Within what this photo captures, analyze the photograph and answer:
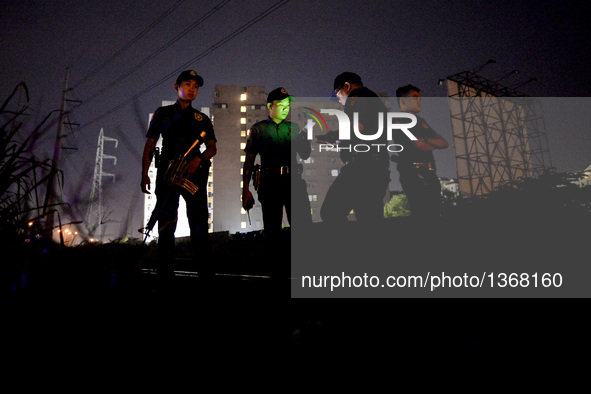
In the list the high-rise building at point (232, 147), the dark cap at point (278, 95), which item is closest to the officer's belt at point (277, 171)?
the dark cap at point (278, 95)

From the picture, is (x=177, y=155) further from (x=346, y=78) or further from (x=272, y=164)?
(x=346, y=78)

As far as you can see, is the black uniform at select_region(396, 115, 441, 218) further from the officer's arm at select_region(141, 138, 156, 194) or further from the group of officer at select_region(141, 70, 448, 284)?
the officer's arm at select_region(141, 138, 156, 194)

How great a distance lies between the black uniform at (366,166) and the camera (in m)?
4.44

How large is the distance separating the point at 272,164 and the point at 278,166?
Answer: 8 centimetres

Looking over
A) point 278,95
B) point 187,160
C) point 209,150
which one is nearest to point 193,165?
point 187,160

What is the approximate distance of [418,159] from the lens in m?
5.27

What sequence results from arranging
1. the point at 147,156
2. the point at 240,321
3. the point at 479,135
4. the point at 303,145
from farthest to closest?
1. the point at 479,135
2. the point at 303,145
3. the point at 147,156
4. the point at 240,321

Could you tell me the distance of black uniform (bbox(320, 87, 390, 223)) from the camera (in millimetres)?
4441

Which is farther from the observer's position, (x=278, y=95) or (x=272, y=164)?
(x=278, y=95)

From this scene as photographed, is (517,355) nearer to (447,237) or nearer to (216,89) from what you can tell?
(447,237)

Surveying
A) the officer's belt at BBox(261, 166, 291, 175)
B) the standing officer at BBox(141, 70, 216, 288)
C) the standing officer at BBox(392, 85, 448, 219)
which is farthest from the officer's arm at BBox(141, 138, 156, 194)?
the standing officer at BBox(392, 85, 448, 219)

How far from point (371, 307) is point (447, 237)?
2.99m

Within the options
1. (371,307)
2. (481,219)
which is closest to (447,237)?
(481,219)

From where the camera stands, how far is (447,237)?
4.80 m
